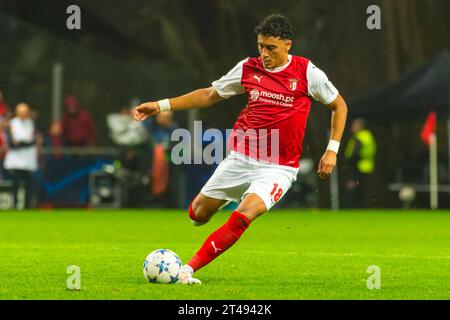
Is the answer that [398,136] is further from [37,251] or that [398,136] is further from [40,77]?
[37,251]

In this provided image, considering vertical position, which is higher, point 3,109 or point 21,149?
point 3,109

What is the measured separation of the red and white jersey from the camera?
10430mm

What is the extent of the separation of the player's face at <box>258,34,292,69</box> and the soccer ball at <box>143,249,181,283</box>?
1.85m

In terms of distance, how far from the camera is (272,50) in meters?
10.3

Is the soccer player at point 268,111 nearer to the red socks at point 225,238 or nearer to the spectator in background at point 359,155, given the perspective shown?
the red socks at point 225,238

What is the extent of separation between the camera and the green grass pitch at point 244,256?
9.35m

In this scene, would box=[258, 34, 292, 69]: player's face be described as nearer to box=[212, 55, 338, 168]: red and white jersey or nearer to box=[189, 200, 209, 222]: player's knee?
box=[212, 55, 338, 168]: red and white jersey

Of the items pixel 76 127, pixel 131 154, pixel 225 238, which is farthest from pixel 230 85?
pixel 76 127

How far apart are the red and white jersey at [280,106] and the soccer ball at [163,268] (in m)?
1.27

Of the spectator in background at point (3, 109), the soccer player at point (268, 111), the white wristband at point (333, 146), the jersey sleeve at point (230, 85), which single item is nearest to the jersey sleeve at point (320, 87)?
the soccer player at point (268, 111)

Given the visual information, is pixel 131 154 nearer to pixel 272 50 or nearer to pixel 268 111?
pixel 268 111

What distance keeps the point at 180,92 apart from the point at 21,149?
4136 mm

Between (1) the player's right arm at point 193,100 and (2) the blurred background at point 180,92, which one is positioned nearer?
(1) the player's right arm at point 193,100
